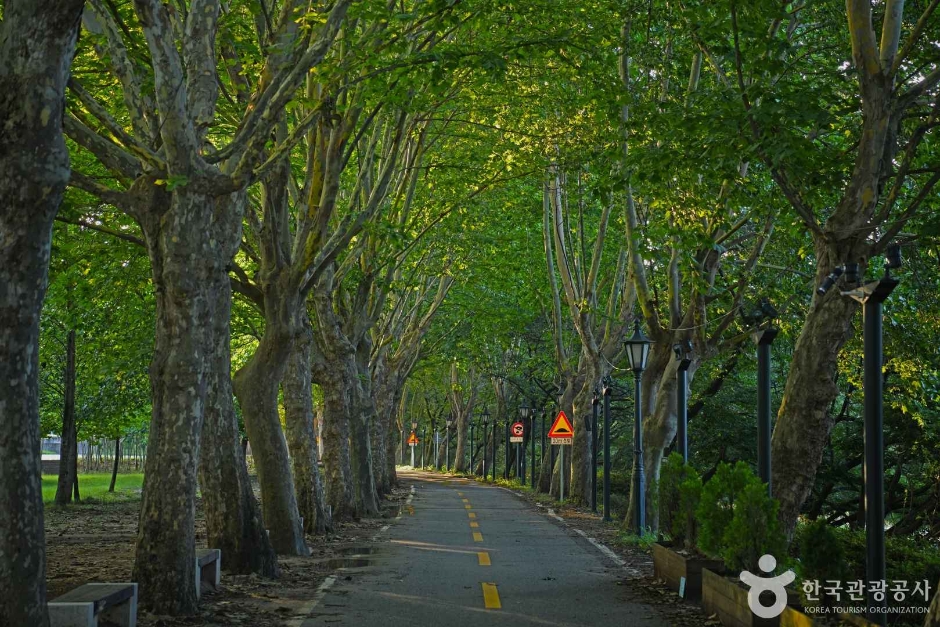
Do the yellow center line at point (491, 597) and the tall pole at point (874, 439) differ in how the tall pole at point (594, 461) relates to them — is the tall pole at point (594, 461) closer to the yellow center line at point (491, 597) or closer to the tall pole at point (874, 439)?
the yellow center line at point (491, 597)

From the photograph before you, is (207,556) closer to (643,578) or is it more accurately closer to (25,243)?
(643,578)

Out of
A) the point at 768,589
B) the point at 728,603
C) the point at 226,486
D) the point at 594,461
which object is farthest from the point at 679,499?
the point at 594,461

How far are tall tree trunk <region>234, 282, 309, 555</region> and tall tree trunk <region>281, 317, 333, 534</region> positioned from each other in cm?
241

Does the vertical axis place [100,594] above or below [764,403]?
below

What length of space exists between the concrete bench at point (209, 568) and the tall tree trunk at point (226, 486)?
0.88 metres

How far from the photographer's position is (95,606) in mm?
8367

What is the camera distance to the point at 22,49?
6.64m

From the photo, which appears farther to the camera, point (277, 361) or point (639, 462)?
point (639, 462)

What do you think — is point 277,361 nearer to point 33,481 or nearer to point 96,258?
point 96,258

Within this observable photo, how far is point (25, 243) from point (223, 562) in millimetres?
7490

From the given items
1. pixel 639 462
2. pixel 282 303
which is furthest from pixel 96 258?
pixel 639 462

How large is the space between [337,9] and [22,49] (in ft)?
18.1

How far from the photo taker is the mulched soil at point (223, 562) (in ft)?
35.3

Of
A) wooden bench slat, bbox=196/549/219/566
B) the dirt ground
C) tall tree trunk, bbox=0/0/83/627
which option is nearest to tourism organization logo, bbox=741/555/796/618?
the dirt ground
